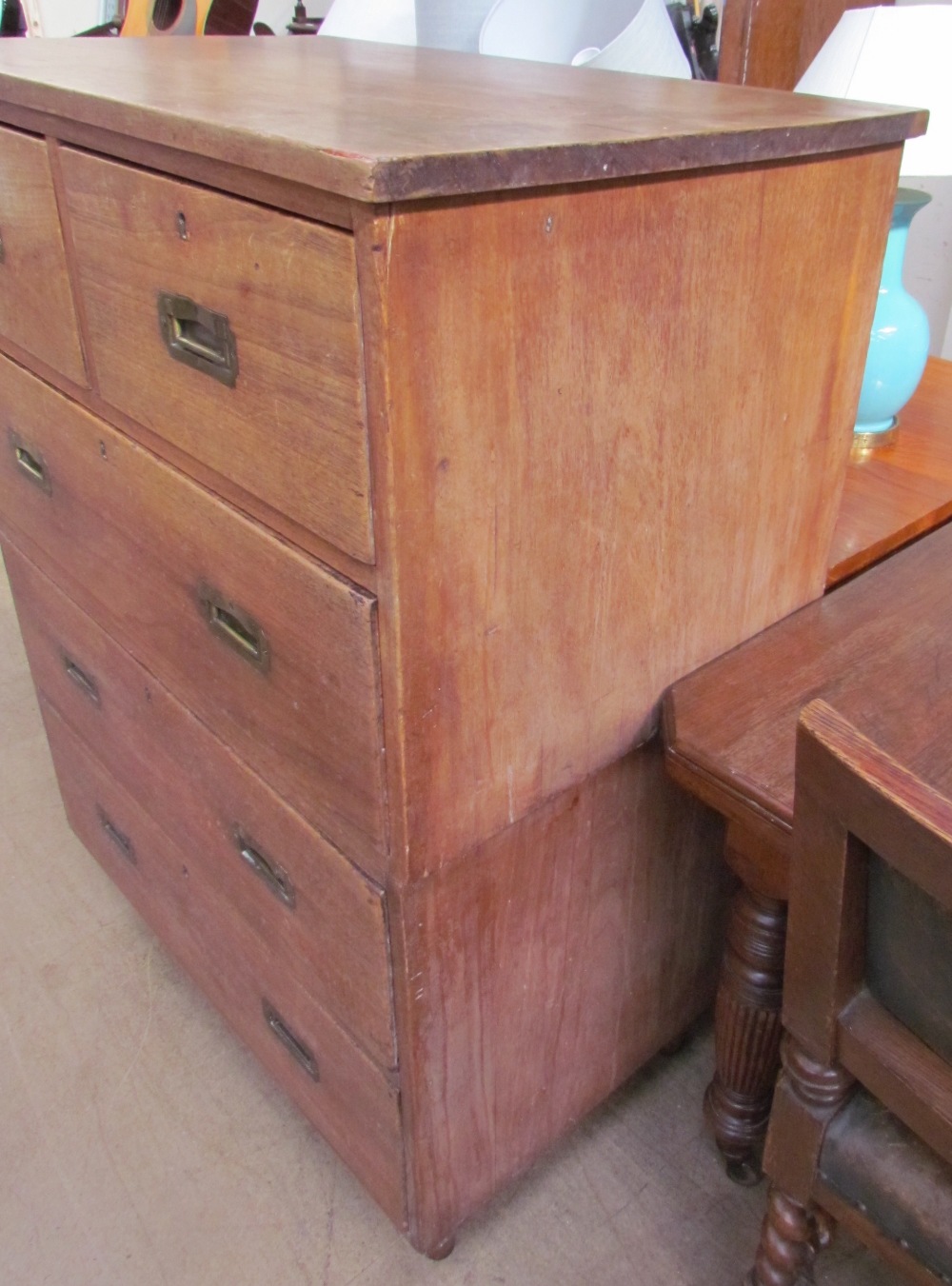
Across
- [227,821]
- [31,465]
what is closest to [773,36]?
[31,465]

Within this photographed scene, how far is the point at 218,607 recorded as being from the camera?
80cm

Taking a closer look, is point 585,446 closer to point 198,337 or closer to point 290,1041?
point 198,337

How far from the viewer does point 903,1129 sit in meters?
0.70

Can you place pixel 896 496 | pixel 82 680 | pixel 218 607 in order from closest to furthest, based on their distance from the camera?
pixel 218 607
pixel 896 496
pixel 82 680

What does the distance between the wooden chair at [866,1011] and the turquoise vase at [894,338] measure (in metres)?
0.48

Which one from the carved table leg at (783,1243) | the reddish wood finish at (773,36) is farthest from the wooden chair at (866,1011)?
the reddish wood finish at (773,36)

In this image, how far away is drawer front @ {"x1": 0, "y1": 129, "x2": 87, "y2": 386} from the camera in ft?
2.65

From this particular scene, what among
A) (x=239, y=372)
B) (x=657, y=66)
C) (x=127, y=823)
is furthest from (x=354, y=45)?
(x=127, y=823)

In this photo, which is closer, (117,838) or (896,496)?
(896,496)

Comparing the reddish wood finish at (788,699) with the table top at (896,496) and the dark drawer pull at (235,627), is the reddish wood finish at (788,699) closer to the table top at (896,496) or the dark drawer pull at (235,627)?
the table top at (896,496)

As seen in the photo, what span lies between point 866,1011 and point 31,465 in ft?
2.99

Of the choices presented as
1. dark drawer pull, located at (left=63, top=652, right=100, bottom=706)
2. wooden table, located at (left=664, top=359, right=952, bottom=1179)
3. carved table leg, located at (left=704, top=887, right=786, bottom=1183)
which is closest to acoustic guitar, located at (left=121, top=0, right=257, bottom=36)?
dark drawer pull, located at (left=63, top=652, right=100, bottom=706)

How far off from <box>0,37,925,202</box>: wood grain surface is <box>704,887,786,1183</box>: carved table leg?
1.98 ft

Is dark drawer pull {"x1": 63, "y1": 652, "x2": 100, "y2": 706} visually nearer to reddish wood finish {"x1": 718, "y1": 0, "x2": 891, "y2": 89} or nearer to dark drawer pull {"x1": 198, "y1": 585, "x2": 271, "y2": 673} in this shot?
dark drawer pull {"x1": 198, "y1": 585, "x2": 271, "y2": 673}
